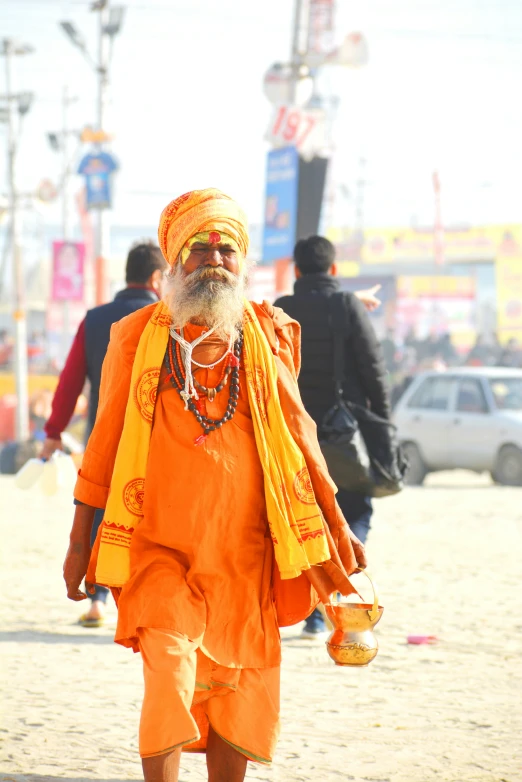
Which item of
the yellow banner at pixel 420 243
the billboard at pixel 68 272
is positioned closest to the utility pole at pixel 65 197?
the billboard at pixel 68 272

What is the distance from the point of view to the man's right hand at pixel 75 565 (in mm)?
3893

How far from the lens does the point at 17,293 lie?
87.8 feet

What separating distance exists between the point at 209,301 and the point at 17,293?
23421 millimetres

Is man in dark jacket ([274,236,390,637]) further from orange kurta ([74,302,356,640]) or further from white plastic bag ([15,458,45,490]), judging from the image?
orange kurta ([74,302,356,640])

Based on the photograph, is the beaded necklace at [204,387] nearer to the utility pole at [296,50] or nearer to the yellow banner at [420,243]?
the utility pole at [296,50]

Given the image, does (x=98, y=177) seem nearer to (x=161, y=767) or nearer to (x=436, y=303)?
(x=161, y=767)

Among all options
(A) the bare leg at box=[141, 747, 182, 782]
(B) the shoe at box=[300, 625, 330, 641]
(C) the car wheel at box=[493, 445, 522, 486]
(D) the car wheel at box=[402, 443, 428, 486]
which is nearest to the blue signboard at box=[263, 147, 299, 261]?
(D) the car wheel at box=[402, 443, 428, 486]

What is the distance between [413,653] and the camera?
6.73 m

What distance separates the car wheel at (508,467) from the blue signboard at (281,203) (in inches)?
161

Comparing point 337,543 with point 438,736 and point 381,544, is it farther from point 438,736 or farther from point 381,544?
point 381,544

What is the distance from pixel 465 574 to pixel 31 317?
49231mm

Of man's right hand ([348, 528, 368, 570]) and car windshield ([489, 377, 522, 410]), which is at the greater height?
car windshield ([489, 377, 522, 410])

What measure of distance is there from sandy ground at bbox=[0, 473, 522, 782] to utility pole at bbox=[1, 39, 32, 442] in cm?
1537

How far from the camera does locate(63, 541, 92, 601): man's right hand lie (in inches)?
153
